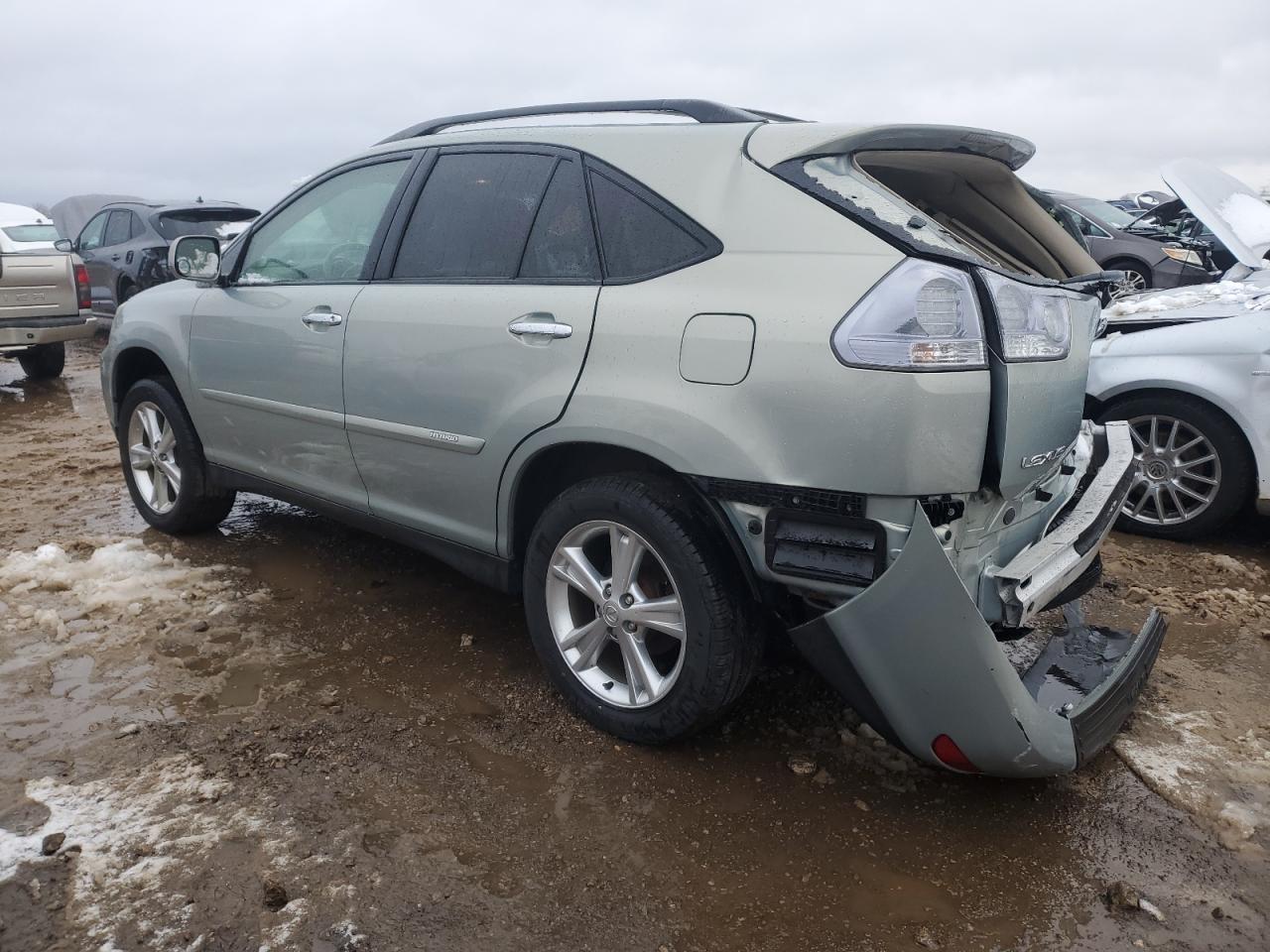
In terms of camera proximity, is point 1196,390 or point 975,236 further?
point 1196,390

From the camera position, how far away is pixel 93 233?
12.4 metres

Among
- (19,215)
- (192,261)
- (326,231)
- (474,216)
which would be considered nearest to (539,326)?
(474,216)

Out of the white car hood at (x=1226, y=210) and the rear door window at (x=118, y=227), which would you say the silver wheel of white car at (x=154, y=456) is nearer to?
the white car hood at (x=1226, y=210)

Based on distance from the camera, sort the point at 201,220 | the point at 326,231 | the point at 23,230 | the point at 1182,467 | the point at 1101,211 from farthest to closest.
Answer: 1. the point at 1101,211
2. the point at 201,220
3. the point at 23,230
4. the point at 1182,467
5. the point at 326,231

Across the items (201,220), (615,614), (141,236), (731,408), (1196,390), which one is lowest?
(615,614)

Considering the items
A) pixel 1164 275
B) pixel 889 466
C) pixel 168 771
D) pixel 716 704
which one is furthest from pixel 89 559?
pixel 1164 275

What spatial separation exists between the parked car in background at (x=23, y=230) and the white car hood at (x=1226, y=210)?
9.19 meters

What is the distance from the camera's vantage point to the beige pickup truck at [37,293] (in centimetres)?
853

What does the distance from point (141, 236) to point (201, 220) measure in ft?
2.52

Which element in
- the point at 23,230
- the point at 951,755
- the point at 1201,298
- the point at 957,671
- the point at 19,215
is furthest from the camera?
the point at 19,215

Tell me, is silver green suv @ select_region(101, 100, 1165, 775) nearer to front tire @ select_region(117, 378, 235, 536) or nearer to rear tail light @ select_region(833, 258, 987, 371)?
rear tail light @ select_region(833, 258, 987, 371)

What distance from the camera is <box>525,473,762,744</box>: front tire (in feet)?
8.10

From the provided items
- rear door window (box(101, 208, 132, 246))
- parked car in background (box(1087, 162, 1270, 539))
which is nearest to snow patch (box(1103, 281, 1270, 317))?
parked car in background (box(1087, 162, 1270, 539))

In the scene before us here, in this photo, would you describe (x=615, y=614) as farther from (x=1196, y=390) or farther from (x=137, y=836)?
(x=1196, y=390)
